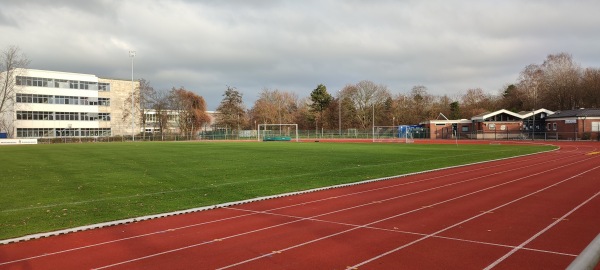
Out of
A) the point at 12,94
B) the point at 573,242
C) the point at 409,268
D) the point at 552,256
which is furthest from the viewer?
the point at 12,94

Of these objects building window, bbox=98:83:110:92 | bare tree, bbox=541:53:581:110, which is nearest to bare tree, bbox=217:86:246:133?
building window, bbox=98:83:110:92

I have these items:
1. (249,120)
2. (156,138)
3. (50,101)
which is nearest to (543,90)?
(249,120)

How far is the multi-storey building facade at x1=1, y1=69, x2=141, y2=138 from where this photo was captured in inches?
3081

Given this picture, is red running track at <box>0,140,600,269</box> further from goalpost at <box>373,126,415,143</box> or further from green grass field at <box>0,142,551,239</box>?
goalpost at <box>373,126,415,143</box>

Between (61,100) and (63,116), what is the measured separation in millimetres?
3314

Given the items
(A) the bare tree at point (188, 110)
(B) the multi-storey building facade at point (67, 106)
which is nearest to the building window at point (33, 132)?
(B) the multi-storey building facade at point (67, 106)

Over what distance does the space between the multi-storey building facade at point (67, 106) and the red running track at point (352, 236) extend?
76256 millimetres

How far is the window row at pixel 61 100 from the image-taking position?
258ft

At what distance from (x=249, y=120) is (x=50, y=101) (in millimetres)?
48036

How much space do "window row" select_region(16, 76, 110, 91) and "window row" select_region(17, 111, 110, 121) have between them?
556 cm

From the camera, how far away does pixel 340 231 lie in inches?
342

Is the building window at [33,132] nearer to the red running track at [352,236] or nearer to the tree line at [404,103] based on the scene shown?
the tree line at [404,103]

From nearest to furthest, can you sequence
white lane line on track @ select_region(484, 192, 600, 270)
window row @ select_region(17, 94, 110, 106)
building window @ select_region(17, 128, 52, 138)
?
white lane line on track @ select_region(484, 192, 600, 270)
building window @ select_region(17, 128, 52, 138)
window row @ select_region(17, 94, 110, 106)

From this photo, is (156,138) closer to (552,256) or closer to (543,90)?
(543,90)
